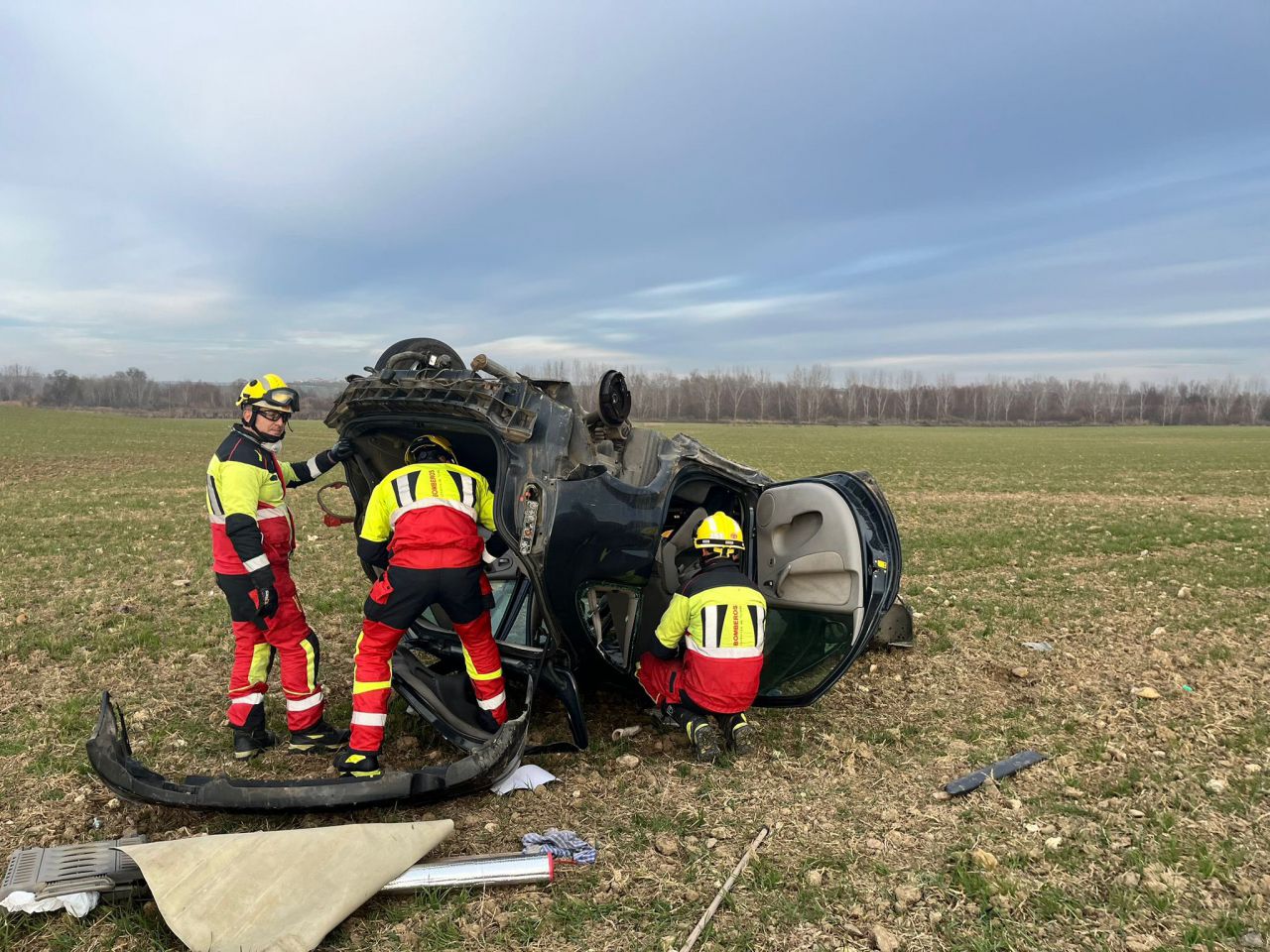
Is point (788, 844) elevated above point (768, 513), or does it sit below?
below

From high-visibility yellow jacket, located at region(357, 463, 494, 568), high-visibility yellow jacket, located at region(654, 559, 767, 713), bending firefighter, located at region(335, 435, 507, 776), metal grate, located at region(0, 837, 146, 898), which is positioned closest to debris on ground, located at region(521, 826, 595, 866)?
bending firefighter, located at region(335, 435, 507, 776)

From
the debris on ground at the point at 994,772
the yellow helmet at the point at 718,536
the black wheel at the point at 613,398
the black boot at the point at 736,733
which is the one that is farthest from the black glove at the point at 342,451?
the debris on ground at the point at 994,772

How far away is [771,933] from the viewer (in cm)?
296

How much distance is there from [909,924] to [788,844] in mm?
662

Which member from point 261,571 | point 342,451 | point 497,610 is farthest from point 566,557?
point 261,571

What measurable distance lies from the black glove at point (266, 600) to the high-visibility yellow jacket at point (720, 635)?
2.29 m

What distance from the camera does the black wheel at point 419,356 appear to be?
4.23 meters

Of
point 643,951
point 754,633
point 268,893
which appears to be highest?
point 754,633

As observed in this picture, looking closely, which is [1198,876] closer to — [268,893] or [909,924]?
[909,924]

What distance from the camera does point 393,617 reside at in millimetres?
3990

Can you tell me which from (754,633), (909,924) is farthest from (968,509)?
(909,924)

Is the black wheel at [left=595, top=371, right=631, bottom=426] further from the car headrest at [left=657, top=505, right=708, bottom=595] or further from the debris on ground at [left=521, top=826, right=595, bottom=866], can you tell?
the debris on ground at [left=521, top=826, right=595, bottom=866]

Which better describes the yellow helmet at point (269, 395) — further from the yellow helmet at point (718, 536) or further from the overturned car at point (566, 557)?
the yellow helmet at point (718, 536)

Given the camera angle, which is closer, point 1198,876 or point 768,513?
point 1198,876
